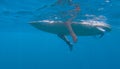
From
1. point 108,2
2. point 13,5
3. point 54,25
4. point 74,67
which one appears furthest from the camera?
point 74,67

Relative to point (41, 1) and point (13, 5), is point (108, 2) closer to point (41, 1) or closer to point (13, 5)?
point (41, 1)

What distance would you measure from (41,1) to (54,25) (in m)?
6.30

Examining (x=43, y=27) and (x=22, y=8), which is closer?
(x=43, y=27)

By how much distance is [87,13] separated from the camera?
21109mm

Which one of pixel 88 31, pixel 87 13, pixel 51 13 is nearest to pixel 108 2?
pixel 87 13

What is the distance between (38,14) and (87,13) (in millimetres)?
4455

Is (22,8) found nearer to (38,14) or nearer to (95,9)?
(38,14)

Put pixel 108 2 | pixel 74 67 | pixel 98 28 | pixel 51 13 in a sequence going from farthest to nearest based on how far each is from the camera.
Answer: pixel 74 67, pixel 51 13, pixel 108 2, pixel 98 28

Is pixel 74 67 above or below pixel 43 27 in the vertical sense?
below

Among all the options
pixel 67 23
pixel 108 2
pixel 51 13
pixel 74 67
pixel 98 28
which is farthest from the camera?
pixel 74 67

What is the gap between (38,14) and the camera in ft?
71.8

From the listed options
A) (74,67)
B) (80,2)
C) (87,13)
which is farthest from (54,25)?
(74,67)

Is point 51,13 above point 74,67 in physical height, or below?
above

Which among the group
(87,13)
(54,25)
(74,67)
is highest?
(54,25)
